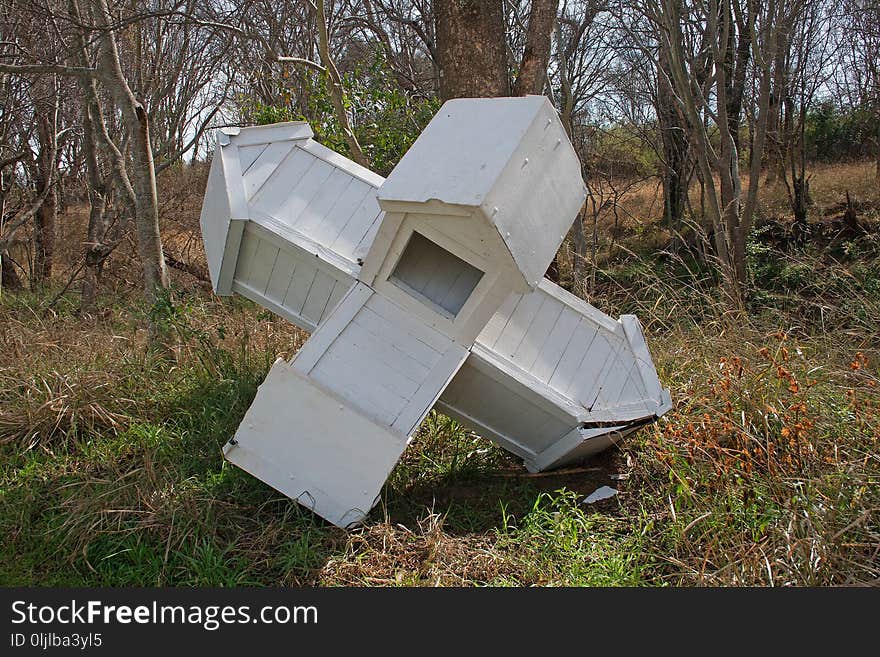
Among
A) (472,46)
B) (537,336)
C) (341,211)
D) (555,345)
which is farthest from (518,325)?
(472,46)

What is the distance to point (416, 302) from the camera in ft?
10.9

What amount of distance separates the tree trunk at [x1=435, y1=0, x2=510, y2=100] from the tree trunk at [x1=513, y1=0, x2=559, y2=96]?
1.35 feet

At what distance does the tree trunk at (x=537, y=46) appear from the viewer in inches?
217

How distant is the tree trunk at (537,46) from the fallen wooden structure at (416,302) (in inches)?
84.4

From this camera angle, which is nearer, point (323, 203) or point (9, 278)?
point (323, 203)

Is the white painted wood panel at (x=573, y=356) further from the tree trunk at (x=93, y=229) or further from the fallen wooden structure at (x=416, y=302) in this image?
the tree trunk at (x=93, y=229)

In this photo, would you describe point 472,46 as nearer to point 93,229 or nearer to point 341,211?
point 341,211

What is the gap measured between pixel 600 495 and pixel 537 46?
363 centimetres

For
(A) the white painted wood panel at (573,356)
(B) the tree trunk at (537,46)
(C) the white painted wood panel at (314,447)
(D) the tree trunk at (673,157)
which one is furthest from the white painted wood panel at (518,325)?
(D) the tree trunk at (673,157)

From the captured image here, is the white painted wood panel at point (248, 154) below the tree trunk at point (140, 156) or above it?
above

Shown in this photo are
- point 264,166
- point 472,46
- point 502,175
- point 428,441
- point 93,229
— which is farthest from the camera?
point 93,229

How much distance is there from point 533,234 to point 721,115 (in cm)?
518

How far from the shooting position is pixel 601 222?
15406 mm

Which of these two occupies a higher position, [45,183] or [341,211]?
[341,211]
